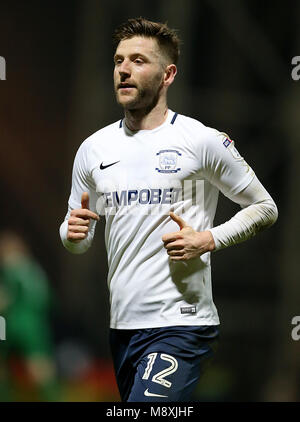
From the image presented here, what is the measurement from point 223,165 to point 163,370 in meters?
1.03

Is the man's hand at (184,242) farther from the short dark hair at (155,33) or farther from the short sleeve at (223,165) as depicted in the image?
the short dark hair at (155,33)

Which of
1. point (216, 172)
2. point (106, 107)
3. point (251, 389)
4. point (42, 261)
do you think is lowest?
point (251, 389)

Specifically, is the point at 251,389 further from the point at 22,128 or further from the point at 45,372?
the point at 22,128

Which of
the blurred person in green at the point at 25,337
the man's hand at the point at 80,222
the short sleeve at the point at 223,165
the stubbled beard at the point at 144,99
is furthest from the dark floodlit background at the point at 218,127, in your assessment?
the short sleeve at the point at 223,165

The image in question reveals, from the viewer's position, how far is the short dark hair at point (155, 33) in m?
4.23

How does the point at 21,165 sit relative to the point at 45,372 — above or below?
above

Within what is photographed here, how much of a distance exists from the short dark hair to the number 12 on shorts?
59.7 inches

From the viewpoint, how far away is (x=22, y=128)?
10.4 m

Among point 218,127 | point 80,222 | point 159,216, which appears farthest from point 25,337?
point 159,216

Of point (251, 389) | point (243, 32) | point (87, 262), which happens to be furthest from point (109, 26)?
point (251, 389)

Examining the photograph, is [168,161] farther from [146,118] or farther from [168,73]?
[168,73]

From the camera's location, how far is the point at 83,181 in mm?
4383

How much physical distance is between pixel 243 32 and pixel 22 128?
2.95m

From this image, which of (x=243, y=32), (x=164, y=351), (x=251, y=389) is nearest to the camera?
(x=164, y=351)
